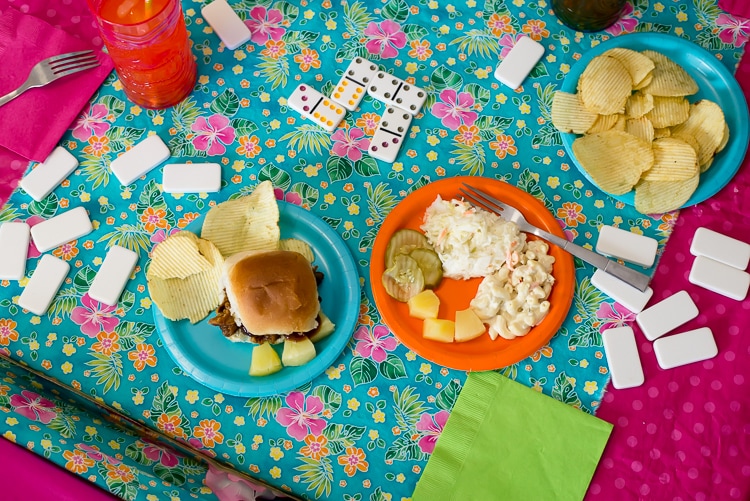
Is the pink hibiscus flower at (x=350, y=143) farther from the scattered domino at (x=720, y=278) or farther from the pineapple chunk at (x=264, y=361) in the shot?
the scattered domino at (x=720, y=278)

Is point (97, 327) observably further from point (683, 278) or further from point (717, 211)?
point (717, 211)

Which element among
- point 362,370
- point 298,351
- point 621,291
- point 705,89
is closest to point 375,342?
point 362,370

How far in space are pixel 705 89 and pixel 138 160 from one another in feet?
4.59

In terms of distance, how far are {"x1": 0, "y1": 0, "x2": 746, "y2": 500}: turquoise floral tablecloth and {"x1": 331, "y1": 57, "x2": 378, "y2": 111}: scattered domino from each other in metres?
0.03

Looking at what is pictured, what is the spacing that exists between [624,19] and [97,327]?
1.51 meters

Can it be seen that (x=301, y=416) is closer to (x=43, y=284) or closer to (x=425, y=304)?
(x=425, y=304)

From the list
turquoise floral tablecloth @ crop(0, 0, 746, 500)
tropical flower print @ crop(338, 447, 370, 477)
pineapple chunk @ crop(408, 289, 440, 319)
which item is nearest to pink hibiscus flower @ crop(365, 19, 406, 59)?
turquoise floral tablecloth @ crop(0, 0, 746, 500)

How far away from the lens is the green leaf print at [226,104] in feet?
5.41

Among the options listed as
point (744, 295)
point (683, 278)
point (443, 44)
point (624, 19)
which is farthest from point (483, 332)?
point (624, 19)

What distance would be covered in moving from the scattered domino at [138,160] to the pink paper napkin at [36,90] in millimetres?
177

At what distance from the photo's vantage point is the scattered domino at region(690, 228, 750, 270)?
151cm

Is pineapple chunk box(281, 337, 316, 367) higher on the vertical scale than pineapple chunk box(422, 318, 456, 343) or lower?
lower

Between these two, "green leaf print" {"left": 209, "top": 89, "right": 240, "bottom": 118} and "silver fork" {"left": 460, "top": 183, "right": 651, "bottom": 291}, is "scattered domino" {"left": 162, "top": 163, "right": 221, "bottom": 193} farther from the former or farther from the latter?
"silver fork" {"left": 460, "top": 183, "right": 651, "bottom": 291}

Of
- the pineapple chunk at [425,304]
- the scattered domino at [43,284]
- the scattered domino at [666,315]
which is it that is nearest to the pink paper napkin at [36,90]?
the scattered domino at [43,284]
